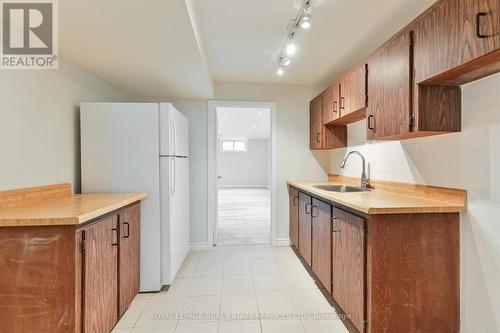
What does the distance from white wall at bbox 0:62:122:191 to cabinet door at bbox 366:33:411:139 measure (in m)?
2.59

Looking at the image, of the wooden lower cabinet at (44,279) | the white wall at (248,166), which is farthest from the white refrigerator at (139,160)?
the white wall at (248,166)

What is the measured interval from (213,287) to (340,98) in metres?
2.30

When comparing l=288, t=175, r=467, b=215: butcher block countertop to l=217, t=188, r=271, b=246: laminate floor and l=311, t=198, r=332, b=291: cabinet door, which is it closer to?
l=311, t=198, r=332, b=291: cabinet door

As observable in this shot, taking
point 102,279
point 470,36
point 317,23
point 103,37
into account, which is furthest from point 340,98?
point 102,279

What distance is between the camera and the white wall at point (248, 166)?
11.9 metres

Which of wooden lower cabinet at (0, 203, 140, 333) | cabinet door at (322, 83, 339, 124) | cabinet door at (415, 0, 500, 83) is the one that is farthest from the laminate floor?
cabinet door at (415, 0, 500, 83)

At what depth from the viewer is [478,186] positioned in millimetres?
1475

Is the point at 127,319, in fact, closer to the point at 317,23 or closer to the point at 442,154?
the point at 442,154

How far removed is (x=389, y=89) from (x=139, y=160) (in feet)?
7.04

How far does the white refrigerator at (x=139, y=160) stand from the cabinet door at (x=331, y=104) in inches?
68.2

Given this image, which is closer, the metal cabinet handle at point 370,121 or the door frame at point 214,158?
the metal cabinet handle at point 370,121

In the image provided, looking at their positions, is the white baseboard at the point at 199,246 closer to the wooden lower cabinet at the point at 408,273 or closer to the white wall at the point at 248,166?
the wooden lower cabinet at the point at 408,273

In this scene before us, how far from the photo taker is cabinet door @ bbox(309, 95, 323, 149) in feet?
10.4

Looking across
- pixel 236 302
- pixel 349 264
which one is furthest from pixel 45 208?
pixel 349 264
